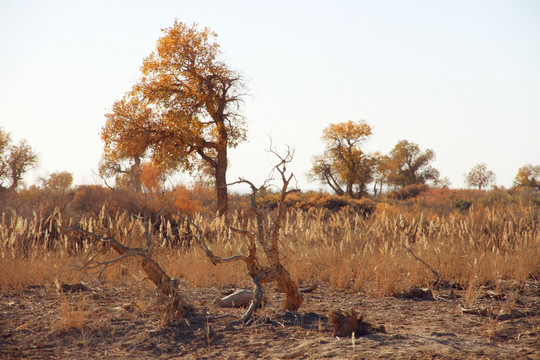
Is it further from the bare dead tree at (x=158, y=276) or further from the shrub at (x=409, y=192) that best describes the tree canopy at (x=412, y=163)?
the bare dead tree at (x=158, y=276)

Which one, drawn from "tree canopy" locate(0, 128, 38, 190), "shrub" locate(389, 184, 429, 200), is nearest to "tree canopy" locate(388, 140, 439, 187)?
"shrub" locate(389, 184, 429, 200)

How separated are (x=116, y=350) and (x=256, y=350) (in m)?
1.22

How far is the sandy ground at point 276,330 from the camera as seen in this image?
3.77 metres

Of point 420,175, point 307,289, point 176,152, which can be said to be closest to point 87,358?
point 307,289

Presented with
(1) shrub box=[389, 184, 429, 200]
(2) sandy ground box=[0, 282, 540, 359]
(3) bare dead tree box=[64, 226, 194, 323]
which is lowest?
(2) sandy ground box=[0, 282, 540, 359]

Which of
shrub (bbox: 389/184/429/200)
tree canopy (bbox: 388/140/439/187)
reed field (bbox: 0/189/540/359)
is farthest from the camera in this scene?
tree canopy (bbox: 388/140/439/187)

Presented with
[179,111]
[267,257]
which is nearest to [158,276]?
[267,257]

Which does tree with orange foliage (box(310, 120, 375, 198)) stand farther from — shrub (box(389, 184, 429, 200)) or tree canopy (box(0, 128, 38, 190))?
tree canopy (box(0, 128, 38, 190))

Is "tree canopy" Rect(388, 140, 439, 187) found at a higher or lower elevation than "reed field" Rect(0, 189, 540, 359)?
higher

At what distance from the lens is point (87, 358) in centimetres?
393

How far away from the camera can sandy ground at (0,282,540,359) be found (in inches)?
148

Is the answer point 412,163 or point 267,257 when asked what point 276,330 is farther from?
point 412,163

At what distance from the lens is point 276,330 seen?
174 inches

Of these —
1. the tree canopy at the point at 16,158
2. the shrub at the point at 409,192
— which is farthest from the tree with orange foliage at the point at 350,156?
the tree canopy at the point at 16,158
